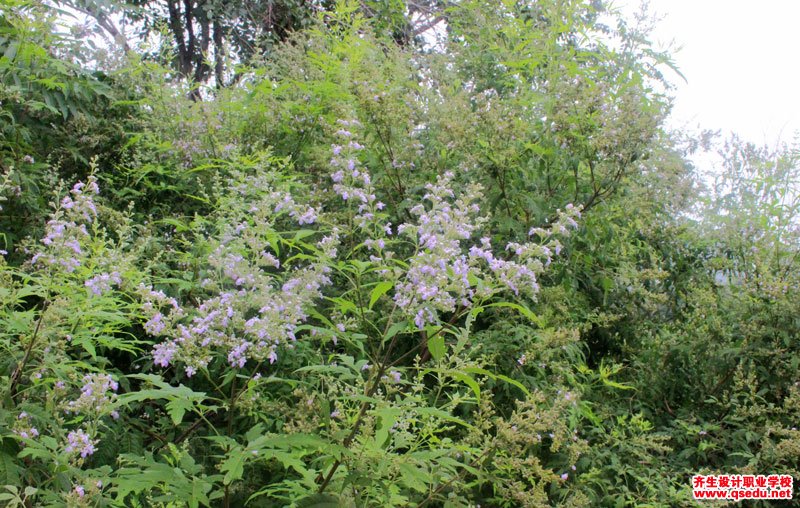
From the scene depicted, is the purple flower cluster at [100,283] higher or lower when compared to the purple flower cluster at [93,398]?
higher

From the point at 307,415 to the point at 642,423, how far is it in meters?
1.99

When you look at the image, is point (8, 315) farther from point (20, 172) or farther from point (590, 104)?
point (590, 104)

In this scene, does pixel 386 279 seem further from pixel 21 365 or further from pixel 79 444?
pixel 21 365

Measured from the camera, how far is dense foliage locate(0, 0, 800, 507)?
218 centimetres

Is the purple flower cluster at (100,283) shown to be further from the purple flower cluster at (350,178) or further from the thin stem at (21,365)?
the purple flower cluster at (350,178)

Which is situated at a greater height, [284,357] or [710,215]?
[710,215]

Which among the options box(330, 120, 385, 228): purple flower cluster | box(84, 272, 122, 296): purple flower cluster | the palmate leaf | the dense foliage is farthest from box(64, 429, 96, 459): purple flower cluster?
box(330, 120, 385, 228): purple flower cluster

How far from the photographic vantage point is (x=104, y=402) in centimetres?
202

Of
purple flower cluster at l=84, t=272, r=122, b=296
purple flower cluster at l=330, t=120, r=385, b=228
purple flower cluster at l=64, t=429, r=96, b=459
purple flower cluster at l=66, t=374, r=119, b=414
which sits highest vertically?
purple flower cluster at l=330, t=120, r=385, b=228

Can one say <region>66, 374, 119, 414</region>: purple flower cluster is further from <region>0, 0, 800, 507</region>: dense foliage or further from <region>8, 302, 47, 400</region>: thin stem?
<region>8, 302, 47, 400</region>: thin stem

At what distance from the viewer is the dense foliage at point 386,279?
Result: 2.18 metres

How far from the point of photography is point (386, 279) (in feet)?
7.81

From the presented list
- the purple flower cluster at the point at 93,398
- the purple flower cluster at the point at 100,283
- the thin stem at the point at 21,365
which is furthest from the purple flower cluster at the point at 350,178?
the thin stem at the point at 21,365

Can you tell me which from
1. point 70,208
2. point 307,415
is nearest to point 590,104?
point 307,415
